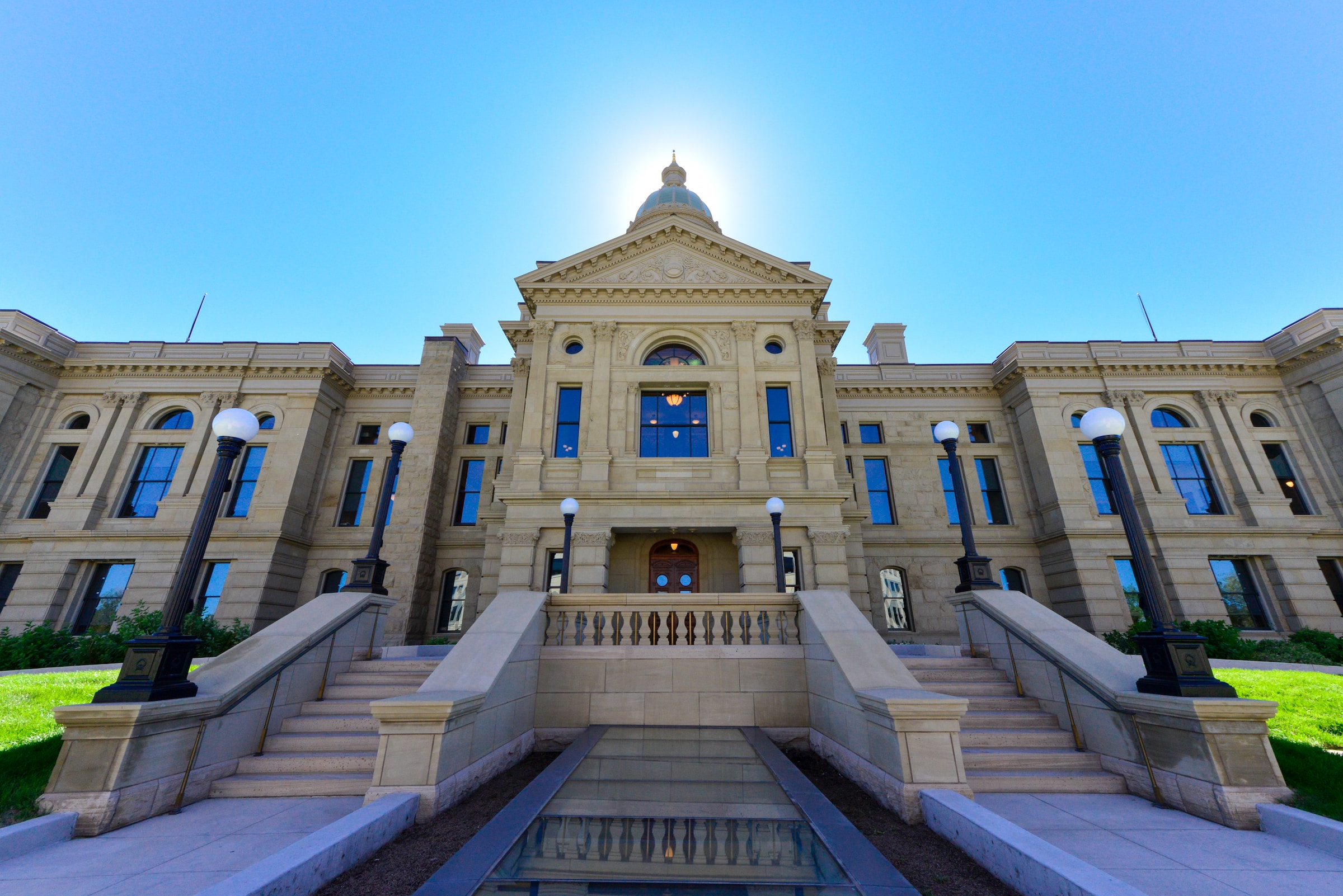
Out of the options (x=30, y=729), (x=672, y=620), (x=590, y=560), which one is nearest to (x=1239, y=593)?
(x=672, y=620)

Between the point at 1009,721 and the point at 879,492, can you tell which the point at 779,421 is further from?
the point at 1009,721

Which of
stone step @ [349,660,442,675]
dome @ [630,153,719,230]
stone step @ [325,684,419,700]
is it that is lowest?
stone step @ [325,684,419,700]

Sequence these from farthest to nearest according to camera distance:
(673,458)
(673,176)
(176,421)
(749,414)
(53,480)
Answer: (673,176) < (176,421) < (53,480) < (749,414) < (673,458)

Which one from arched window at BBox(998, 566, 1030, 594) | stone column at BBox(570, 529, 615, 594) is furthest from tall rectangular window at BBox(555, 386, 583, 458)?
arched window at BBox(998, 566, 1030, 594)

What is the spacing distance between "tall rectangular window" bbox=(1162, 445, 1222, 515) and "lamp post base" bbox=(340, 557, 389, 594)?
103 ft

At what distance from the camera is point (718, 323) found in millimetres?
20203

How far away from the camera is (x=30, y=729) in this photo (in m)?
7.48

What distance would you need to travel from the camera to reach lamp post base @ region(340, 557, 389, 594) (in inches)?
413

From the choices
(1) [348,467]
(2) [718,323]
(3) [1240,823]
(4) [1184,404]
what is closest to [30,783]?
(3) [1240,823]

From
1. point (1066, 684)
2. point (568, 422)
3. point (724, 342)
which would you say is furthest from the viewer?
point (724, 342)

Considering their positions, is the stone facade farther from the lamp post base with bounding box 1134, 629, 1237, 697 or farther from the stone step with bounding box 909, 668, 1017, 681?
the lamp post base with bounding box 1134, 629, 1237, 697

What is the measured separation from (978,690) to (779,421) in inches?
459

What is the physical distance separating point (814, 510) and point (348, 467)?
23.2 m

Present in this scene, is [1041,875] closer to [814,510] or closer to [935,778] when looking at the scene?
[935,778]
